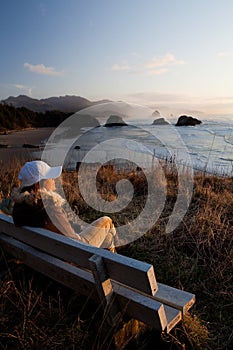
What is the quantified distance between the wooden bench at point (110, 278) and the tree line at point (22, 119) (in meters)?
21.9

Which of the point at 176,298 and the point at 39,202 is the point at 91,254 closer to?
the point at 176,298

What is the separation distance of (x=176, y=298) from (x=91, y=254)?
0.73 m

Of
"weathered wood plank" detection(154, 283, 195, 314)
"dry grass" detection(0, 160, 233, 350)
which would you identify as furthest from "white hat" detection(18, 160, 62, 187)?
"weathered wood plank" detection(154, 283, 195, 314)

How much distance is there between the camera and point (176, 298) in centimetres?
191

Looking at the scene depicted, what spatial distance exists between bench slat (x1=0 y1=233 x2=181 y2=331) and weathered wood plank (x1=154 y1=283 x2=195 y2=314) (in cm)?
4

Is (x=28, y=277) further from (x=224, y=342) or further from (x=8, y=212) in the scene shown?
(x=224, y=342)

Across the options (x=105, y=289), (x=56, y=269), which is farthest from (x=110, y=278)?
(x=56, y=269)

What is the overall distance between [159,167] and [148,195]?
5.11 ft

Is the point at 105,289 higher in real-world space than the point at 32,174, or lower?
lower

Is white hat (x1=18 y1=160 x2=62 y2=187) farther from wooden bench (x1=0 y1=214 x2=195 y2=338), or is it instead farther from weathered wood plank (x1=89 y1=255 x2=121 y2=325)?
weathered wood plank (x1=89 y1=255 x2=121 y2=325)

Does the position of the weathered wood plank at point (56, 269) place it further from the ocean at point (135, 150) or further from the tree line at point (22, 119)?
the tree line at point (22, 119)

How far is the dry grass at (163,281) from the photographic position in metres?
1.85

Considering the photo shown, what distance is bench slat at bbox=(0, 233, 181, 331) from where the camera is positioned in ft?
5.22

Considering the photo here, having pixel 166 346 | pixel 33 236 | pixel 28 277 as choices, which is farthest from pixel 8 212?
pixel 166 346
